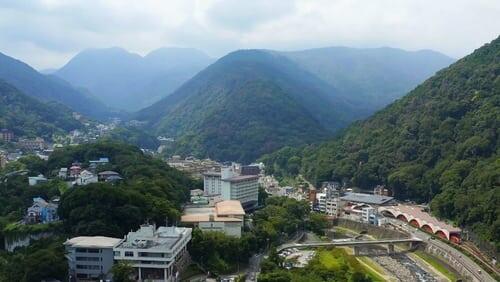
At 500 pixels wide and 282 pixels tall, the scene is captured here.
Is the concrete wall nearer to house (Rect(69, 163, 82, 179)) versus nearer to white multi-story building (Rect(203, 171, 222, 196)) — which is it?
white multi-story building (Rect(203, 171, 222, 196))

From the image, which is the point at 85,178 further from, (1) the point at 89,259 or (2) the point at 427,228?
(2) the point at 427,228

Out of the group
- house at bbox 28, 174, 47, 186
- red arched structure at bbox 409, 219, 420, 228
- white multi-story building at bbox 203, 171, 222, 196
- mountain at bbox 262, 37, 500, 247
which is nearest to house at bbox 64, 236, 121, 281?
house at bbox 28, 174, 47, 186

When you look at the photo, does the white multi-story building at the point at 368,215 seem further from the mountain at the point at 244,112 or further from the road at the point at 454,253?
the mountain at the point at 244,112

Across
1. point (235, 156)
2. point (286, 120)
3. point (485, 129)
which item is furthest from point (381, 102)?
point (485, 129)

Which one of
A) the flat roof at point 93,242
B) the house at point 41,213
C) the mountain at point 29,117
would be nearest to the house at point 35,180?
the house at point 41,213

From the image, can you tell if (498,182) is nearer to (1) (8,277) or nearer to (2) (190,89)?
(1) (8,277)

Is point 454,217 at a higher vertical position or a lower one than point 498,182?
lower
